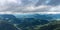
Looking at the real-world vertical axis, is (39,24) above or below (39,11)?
below

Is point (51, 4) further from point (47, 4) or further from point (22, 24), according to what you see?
point (22, 24)

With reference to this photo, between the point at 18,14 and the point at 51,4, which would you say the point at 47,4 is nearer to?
the point at 51,4

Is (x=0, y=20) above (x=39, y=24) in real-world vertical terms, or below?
above

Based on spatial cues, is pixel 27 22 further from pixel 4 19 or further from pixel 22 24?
pixel 4 19

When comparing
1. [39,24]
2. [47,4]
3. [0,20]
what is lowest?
[39,24]

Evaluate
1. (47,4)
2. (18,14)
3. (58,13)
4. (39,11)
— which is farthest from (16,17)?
(58,13)

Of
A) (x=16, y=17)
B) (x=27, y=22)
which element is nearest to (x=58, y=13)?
(x=27, y=22)

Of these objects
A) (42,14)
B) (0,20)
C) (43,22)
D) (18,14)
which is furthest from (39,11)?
(0,20)
